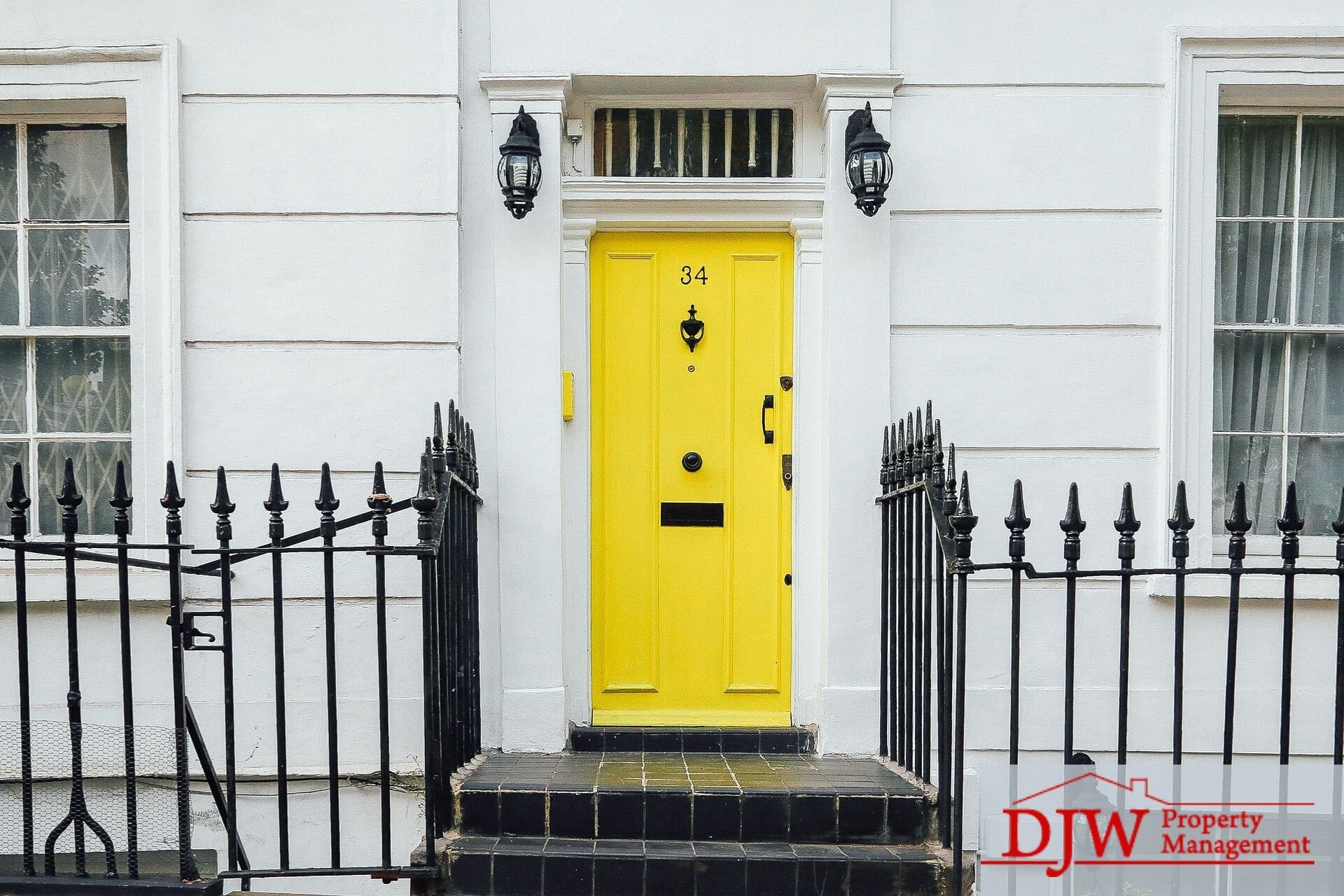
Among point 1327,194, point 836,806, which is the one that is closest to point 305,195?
point 836,806

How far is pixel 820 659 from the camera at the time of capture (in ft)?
14.9

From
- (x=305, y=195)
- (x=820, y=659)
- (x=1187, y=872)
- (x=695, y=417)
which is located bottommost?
(x=1187, y=872)

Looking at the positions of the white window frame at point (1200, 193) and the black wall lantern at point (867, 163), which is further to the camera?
the white window frame at point (1200, 193)

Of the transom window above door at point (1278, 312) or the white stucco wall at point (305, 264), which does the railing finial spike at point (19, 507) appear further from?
the transom window above door at point (1278, 312)

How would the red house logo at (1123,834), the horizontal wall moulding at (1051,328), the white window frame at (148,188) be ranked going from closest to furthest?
1. the red house logo at (1123,834)
2. the white window frame at (148,188)
3. the horizontal wall moulding at (1051,328)

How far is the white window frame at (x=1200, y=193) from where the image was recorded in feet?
14.4

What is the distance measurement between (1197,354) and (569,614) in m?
2.76

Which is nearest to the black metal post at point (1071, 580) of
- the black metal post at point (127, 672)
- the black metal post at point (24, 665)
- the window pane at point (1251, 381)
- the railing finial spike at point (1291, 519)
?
the railing finial spike at point (1291, 519)

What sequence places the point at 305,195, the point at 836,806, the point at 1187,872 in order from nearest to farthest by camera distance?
the point at 1187,872
the point at 836,806
the point at 305,195

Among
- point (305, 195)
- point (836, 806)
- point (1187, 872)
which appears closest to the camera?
point (1187, 872)

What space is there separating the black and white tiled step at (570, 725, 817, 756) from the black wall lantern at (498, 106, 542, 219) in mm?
2126

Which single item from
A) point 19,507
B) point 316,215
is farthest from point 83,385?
point 19,507

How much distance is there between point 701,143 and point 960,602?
7.71ft

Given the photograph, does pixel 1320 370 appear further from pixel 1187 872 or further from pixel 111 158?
pixel 111 158
